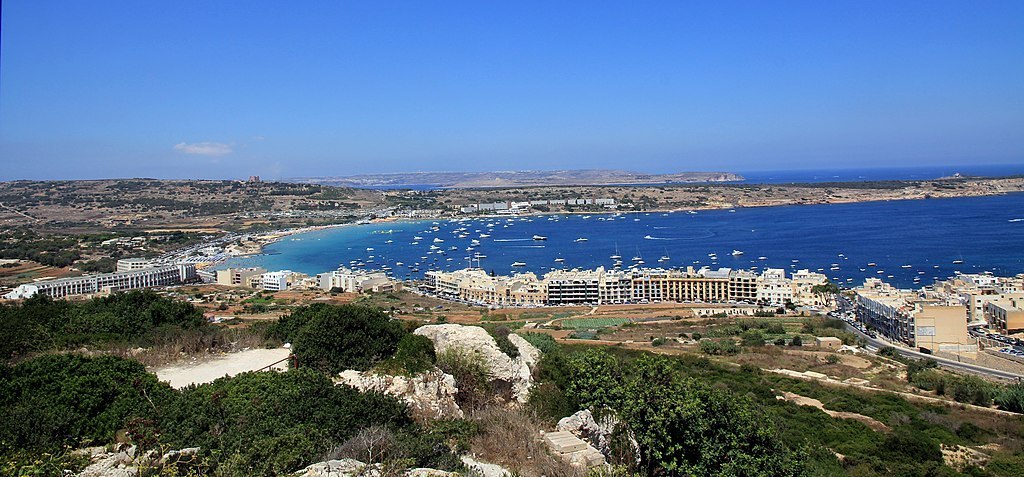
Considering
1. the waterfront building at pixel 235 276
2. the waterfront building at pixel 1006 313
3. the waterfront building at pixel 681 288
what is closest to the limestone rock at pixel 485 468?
the waterfront building at pixel 1006 313

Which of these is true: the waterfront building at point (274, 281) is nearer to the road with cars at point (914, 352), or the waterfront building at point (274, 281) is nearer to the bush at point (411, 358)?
the road with cars at point (914, 352)

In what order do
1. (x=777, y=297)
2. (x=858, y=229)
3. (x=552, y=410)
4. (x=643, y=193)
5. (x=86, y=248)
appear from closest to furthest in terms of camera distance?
(x=552, y=410) → (x=777, y=297) → (x=86, y=248) → (x=858, y=229) → (x=643, y=193)

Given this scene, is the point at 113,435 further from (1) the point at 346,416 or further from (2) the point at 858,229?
(2) the point at 858,229

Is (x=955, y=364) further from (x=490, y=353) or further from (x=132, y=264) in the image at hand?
(x=132, y=264)

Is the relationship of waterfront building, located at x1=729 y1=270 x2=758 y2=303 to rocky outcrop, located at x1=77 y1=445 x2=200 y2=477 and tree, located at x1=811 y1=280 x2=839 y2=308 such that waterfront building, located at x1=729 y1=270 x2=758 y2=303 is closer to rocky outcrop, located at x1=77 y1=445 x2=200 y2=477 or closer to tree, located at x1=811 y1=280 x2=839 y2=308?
tree, located at x1=811 y1=280 x2=839 y2=308

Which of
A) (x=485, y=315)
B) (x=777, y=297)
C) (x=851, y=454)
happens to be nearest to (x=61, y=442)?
(x=851, y=454)

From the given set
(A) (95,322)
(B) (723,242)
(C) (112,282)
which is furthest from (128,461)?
(B) (723,242)

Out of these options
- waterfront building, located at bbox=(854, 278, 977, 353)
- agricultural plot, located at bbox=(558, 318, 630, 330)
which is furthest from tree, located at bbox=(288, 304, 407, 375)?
waterfront building, located at bbox=(854, 278, 977, 353)
